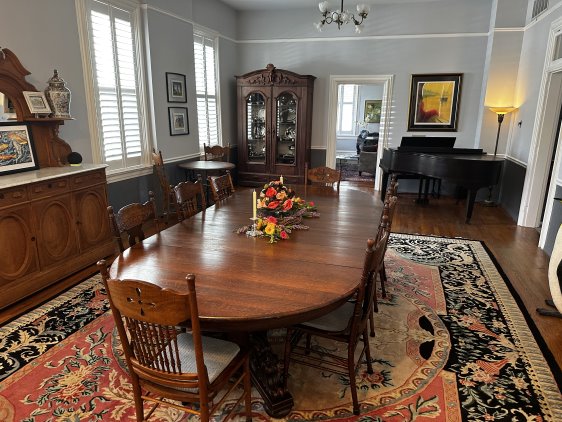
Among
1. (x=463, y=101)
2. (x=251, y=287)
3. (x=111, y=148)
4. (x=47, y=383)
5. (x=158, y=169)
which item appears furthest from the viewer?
(x=463, y=101)

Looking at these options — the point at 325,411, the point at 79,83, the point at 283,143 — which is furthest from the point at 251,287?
the point at 283,143

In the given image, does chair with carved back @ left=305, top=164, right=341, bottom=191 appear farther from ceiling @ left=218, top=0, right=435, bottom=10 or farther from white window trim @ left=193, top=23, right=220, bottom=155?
ceiling @ left=218, top=0, right=435, bottom=10

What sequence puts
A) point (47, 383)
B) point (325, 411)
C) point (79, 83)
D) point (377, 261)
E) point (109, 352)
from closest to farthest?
point (377, 261) < point (325, 411) < point (47, 383) < point (109, 352) < point (79, 83)

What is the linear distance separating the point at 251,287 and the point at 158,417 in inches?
35.3

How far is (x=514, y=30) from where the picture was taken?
5.85 metres

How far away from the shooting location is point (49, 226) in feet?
10.6

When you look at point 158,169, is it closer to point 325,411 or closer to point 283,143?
point 283,143

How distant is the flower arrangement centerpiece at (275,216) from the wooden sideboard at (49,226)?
5.89 feet

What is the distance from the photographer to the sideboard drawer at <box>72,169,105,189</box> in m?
3.46

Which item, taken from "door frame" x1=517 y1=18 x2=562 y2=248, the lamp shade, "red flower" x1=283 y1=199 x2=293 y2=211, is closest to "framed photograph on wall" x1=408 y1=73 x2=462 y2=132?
the lamp shade

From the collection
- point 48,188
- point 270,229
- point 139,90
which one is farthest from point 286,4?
point 270,229

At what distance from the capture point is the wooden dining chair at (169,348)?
138 centimetres

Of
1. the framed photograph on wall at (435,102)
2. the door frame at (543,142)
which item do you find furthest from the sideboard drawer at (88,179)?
the framed photograph on wall at (435,102)

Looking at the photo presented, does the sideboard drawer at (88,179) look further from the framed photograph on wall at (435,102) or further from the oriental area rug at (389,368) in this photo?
the framed photograph on wall at (435,102)
